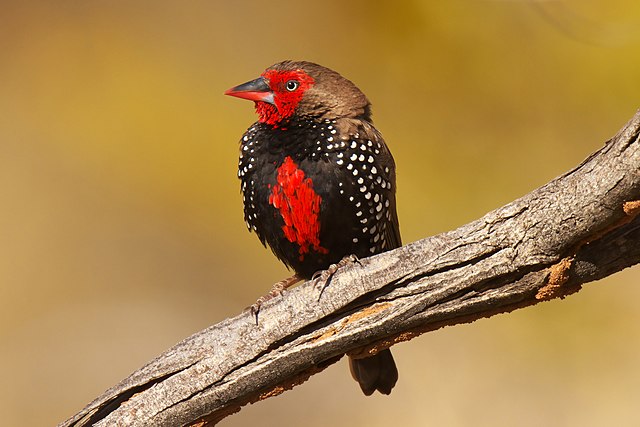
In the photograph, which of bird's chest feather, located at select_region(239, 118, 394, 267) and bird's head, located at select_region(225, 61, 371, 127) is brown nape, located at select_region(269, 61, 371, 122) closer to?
bird's head, located at select_region(225, 61, 371, 127)

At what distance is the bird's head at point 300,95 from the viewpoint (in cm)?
435

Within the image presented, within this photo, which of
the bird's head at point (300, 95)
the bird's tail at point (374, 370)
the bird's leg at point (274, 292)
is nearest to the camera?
the bird's leg at point (274, 292)

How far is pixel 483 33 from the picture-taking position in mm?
7910

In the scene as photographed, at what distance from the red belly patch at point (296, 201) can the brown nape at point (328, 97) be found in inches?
14.1

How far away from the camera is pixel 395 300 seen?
3.28 meters

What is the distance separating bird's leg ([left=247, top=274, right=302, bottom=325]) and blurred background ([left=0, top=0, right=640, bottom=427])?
2787mm

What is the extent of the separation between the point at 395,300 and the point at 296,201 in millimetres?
1007

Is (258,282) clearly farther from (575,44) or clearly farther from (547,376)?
(575,44)

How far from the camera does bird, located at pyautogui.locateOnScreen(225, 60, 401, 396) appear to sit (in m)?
4.14

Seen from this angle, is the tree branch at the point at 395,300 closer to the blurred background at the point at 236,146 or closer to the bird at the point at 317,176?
the bird at the point at 317,176

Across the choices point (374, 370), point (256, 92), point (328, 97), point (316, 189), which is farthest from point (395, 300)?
point (256, 92)

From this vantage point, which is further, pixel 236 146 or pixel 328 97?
pixel 236 146

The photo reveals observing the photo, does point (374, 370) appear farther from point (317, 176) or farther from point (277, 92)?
A: point (277, 92)

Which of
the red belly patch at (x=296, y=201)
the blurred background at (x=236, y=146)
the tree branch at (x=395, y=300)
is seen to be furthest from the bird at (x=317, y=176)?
the blurred background at (x=236, y=146)
